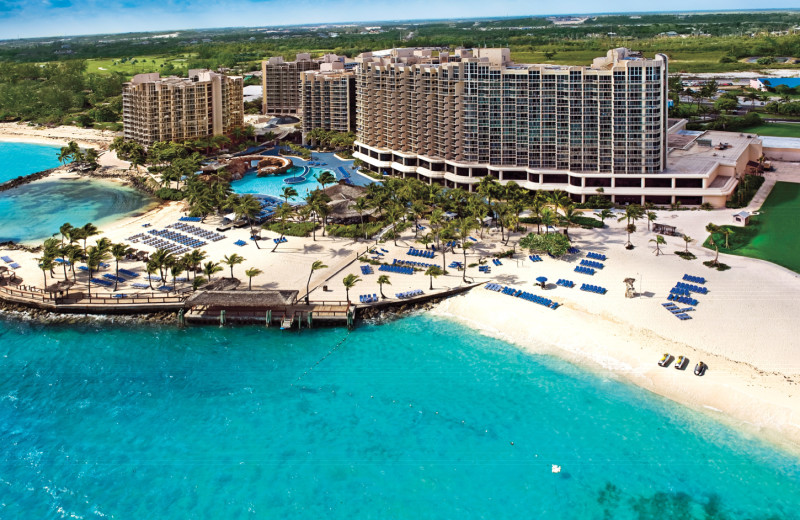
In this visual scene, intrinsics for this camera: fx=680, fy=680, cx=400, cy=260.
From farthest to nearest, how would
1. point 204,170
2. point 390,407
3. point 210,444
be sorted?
point 204,170 → point 390,407 → point 210,444

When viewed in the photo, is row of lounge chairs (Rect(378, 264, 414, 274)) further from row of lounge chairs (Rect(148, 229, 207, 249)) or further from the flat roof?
the flat roof

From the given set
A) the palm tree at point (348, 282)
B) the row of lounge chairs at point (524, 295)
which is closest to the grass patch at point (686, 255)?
the row of lounge chairs at point (524, 295)

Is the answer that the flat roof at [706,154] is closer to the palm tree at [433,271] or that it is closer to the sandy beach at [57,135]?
the palm tree at [433,271]

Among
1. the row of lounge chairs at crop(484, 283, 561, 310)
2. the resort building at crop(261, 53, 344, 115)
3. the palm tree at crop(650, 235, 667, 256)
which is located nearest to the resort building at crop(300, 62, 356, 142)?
the resort building at crop(261, 53, 344, 115)

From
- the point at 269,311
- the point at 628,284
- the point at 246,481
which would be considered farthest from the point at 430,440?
the point at 628,284

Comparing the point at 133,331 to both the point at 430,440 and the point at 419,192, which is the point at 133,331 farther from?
the point at 419,192

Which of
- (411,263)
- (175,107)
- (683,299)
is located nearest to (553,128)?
(411,263)
